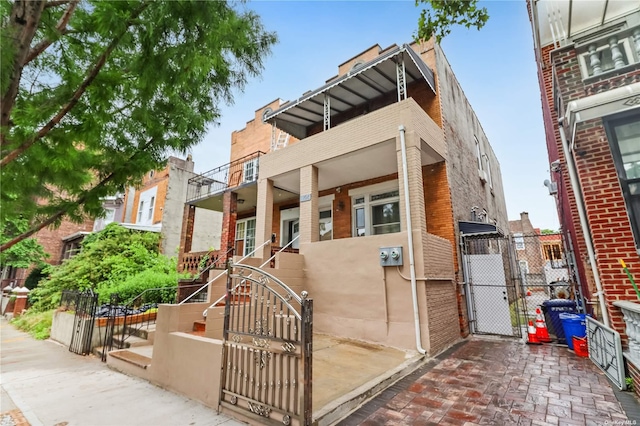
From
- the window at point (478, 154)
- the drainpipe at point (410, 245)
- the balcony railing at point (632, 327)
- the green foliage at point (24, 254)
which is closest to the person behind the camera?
the balcony railing at point (632, 327)

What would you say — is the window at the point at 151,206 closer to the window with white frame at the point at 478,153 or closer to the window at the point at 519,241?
the window with white frame at the point at 478,153

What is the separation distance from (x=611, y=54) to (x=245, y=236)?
13227 mm

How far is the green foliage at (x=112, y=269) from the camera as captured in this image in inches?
459

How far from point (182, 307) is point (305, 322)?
2859 millimetres

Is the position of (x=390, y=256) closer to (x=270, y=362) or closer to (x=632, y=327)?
(x=632, y=327)

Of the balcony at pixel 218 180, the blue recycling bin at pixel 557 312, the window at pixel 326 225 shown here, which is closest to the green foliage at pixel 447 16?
the blue recycling bin at pixel 557 312

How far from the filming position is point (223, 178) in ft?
46.3

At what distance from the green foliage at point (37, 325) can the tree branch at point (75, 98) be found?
1013cm

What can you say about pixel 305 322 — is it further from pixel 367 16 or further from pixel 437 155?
pixel 437 155

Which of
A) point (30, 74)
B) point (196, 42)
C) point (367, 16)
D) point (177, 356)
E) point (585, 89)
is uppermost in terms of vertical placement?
point (367, 16)

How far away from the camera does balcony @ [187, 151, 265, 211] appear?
13.4 m

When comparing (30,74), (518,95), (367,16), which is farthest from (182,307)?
(518,95)

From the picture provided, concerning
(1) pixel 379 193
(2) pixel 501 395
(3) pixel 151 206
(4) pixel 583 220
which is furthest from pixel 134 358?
(3) pixel 151 206

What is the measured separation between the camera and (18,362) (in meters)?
6.61
